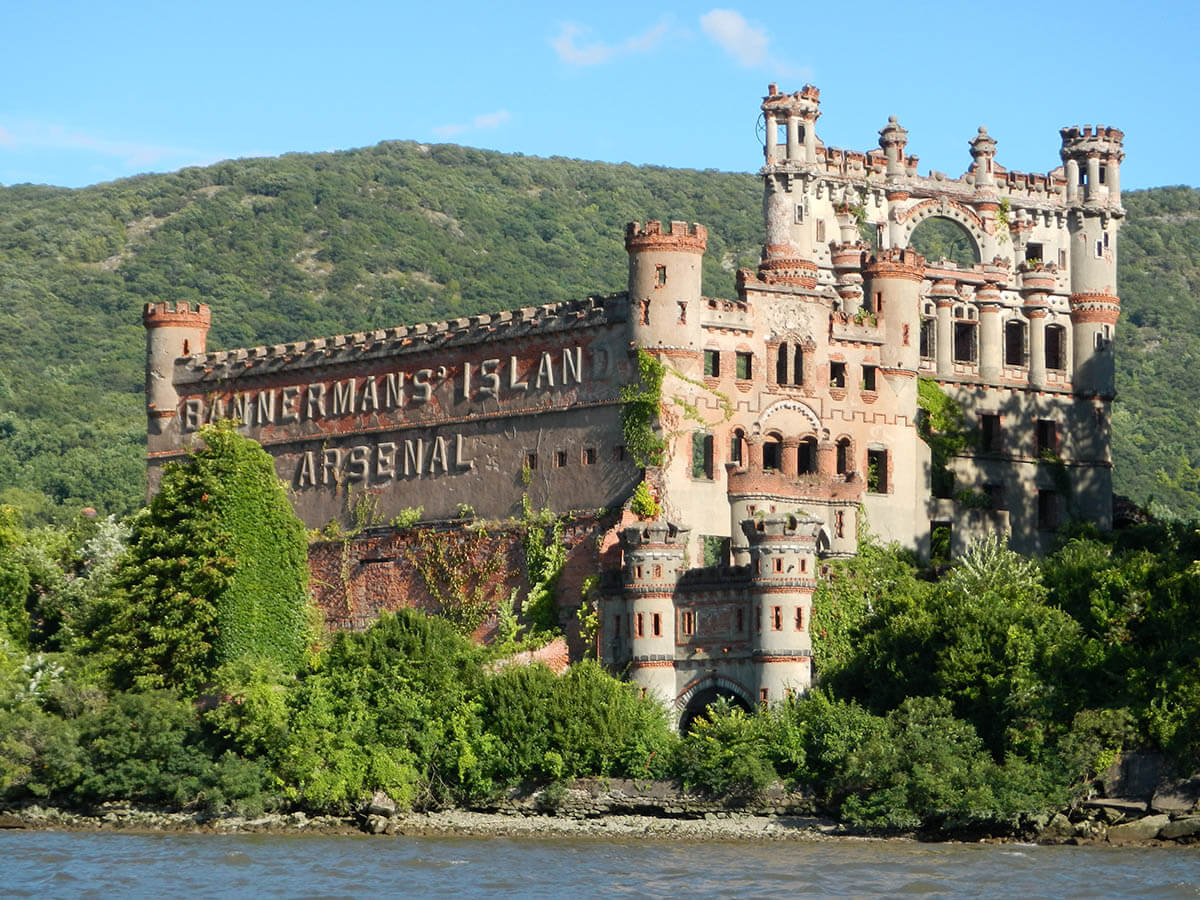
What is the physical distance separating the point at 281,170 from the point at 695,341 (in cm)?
9654

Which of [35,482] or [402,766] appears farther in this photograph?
[35,482]

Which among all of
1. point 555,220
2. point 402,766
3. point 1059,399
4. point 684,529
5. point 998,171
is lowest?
point 402,766

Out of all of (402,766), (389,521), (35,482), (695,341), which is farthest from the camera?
(35,482)

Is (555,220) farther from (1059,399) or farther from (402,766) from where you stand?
(402,766)

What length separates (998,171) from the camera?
325ft

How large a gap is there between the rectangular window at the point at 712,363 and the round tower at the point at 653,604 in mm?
7454

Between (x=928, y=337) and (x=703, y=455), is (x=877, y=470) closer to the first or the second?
(x=703, y=455)

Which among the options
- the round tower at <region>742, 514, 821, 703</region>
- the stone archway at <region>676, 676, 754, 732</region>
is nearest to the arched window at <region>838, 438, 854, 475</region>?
the round tower at <region>742, 514, 821, 703</region>

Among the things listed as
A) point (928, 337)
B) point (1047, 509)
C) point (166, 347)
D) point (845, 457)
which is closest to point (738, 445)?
point (845, 457)

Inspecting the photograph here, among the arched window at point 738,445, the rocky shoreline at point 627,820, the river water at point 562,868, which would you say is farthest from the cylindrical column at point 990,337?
the river water at point 562,868

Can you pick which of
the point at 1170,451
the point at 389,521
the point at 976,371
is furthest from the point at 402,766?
the point at 1170,451

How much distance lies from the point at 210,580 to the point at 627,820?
1490 cm

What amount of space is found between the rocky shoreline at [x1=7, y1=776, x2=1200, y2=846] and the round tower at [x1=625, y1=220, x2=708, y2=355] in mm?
15338

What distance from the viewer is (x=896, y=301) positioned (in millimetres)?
86938
